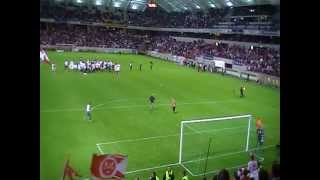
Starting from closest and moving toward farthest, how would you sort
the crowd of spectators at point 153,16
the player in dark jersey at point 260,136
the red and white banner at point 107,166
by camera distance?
1. the red and white banner at point 107,166
2. the crowd of spectators at point 153,16
3. the player in dark jersey at point 260,136

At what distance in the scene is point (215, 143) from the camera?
328 inches

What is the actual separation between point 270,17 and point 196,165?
131 inches

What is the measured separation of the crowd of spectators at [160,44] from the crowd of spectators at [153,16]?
20cm

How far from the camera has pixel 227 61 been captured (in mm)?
9383

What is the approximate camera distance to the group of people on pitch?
25.0ft

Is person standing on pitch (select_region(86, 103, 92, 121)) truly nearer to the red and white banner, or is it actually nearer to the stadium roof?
the red and white banner

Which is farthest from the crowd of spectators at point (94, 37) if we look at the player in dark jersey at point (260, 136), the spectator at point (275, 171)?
the spectator at point (275, 171)

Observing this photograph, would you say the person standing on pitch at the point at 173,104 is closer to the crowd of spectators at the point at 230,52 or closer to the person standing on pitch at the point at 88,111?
the crowd of spectators at the point at 230,52

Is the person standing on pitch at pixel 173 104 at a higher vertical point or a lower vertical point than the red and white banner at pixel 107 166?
higher

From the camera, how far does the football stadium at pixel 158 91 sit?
673cm

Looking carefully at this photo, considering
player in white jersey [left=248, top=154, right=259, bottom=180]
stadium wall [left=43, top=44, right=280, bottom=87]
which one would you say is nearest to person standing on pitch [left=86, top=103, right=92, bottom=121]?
stadium wall [left=43, top=44, right=280, bottom=87]

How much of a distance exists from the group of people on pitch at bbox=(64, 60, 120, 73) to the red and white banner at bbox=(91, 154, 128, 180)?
1864 mm
